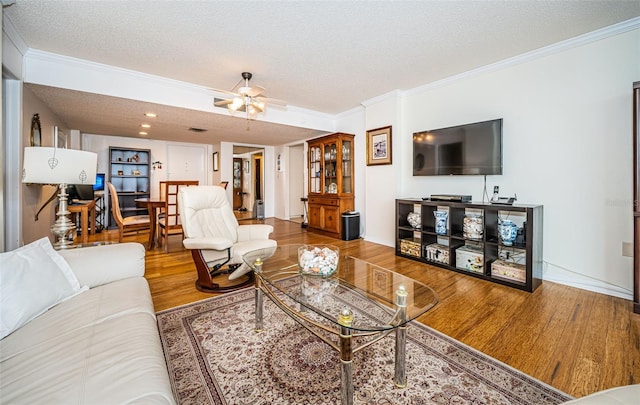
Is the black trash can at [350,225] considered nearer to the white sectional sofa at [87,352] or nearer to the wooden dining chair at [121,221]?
the wooden dining chair at [121,221]

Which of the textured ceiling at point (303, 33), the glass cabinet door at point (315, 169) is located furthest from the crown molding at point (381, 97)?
the glass cabinet door at point (315, 169)

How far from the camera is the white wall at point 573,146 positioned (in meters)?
2.35

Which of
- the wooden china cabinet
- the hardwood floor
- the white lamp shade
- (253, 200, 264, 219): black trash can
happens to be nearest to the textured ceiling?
the white lamp shade

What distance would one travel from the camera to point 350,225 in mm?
4648

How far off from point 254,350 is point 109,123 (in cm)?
503

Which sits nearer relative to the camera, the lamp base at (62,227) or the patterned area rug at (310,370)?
the patterned area rug at (310,370)

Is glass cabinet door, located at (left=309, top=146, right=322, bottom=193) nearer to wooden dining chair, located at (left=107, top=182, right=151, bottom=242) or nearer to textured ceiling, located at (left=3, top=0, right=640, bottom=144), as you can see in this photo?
textured ceiling, located at (left=3, top=0, right=640, bottom=144)

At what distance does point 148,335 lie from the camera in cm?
111

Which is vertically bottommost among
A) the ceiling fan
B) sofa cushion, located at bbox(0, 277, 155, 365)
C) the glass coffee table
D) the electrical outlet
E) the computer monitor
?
the glass coffee table

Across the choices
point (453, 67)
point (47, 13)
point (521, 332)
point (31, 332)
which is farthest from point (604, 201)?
point (47, 13)

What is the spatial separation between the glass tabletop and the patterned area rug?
0.29 meters

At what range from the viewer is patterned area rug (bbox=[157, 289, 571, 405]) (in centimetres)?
127

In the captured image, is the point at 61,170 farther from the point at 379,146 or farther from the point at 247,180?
the point at 247,180

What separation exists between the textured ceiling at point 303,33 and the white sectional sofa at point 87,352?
6.67 ft
